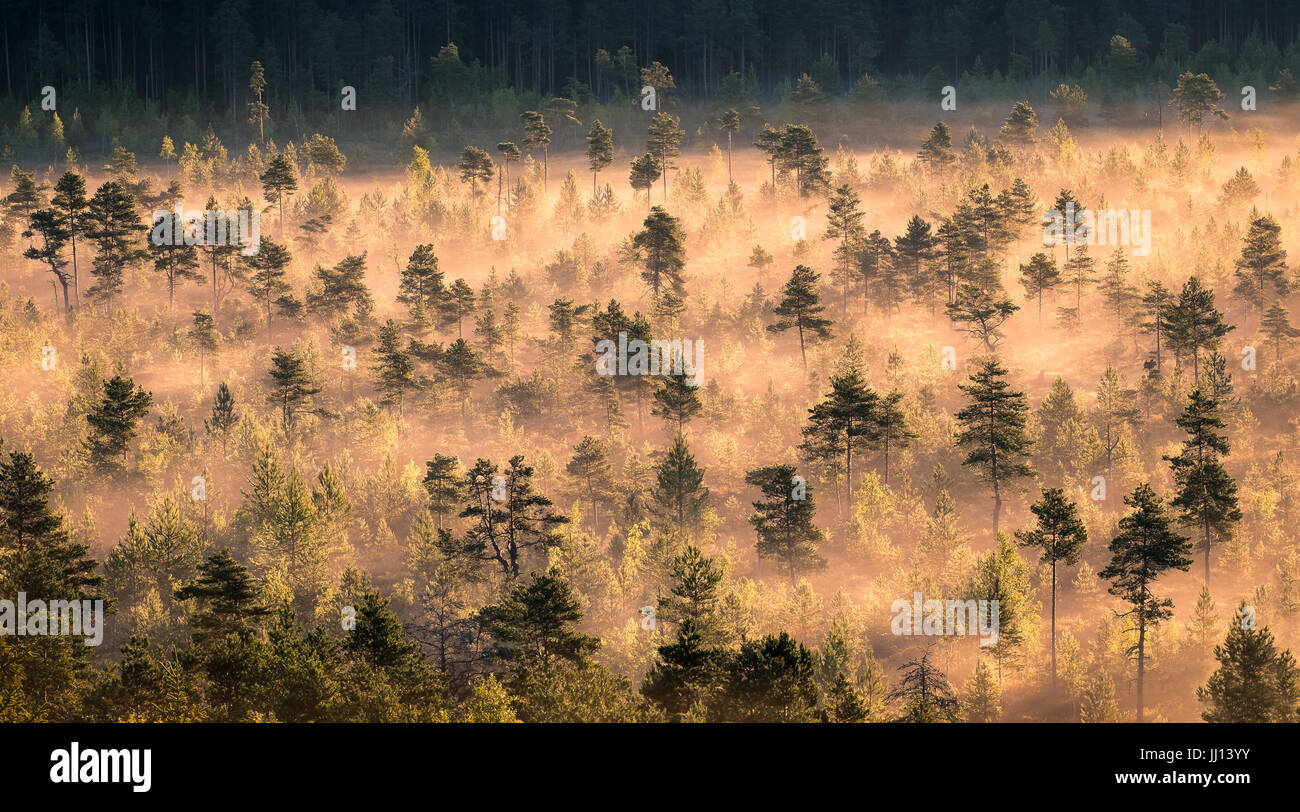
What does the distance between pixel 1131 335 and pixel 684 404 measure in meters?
33.2

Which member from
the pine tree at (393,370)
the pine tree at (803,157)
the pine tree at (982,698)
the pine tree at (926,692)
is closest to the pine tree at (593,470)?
the pine tree at (393,370)

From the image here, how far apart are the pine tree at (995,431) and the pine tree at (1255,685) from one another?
1840 cm

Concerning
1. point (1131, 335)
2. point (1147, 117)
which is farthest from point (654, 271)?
point (1147, 117)

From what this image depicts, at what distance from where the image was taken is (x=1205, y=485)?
65.9 m

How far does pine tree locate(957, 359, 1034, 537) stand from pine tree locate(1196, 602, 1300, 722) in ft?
60.4

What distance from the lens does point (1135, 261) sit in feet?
312

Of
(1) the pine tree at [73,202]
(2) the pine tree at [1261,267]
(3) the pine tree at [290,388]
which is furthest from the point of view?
(1) the pine tree at [73,202]

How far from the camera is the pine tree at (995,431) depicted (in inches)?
2734

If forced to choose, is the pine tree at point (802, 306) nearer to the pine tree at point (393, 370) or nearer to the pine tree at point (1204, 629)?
the pine tree at point (393, 370)

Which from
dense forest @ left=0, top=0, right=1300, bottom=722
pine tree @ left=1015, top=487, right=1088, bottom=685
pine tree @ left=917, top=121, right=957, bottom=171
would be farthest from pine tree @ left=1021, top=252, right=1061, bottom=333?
pine tree @ left=1015, top=487, right=1088, bottom=685

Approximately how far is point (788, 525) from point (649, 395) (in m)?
18.3

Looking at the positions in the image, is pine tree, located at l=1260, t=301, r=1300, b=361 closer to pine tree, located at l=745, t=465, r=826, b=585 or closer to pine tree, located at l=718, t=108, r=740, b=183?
pine tree, located at l=745, t=465, r=826, b=585

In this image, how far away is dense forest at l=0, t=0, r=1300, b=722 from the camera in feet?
195

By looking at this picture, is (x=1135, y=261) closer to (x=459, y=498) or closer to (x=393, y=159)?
(x=459, y=498)
